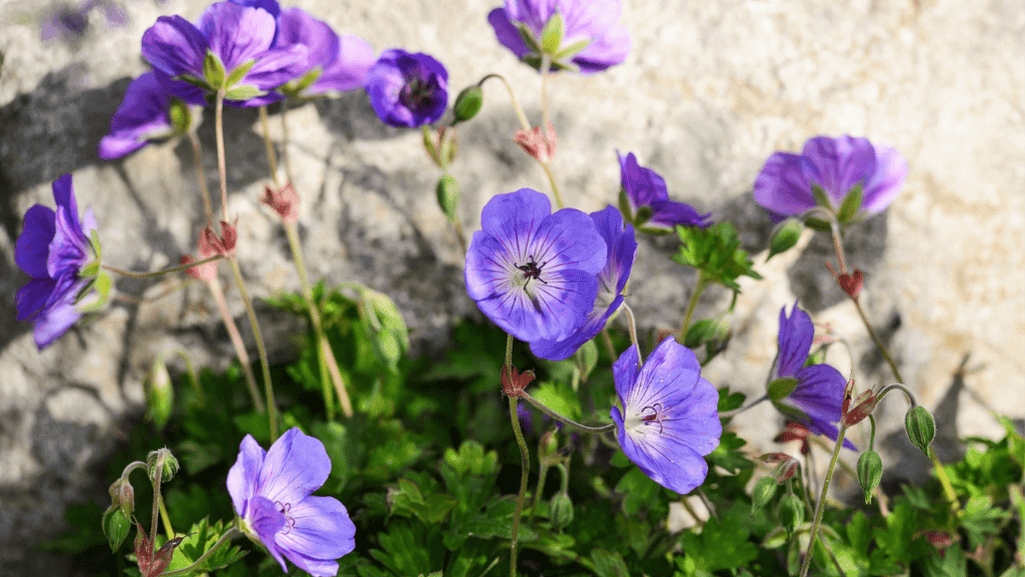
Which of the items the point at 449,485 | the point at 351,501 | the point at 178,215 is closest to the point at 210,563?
the point at 351,501

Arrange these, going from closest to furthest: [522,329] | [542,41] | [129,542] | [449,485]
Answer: [522,329] < [449,485] < [542,41] < [129,542]

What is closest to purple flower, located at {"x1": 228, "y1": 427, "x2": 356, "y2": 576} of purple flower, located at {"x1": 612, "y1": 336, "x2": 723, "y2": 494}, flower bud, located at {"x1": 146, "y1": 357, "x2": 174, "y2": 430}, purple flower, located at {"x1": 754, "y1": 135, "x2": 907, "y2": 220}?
purple flower, located at {"x1": 612, "y1": 336, "x2": 723, "y2": 494}

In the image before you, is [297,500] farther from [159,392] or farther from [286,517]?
[159,392]

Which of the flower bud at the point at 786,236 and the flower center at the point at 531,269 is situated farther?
the flower bud at the point at 786,236

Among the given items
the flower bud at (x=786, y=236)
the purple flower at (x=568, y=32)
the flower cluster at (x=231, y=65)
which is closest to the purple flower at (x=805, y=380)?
the flower bud at (x=786, y=236)

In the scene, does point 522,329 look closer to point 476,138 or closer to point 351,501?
point 351,501

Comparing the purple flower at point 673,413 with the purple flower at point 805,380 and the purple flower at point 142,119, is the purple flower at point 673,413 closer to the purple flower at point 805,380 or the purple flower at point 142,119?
the purple flower at point 805,380

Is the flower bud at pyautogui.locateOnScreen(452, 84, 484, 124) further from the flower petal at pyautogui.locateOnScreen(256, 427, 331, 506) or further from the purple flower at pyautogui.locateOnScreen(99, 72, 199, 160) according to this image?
the flower petal at pyautogui.locateOnScreen(256, 427, 331, 506)
